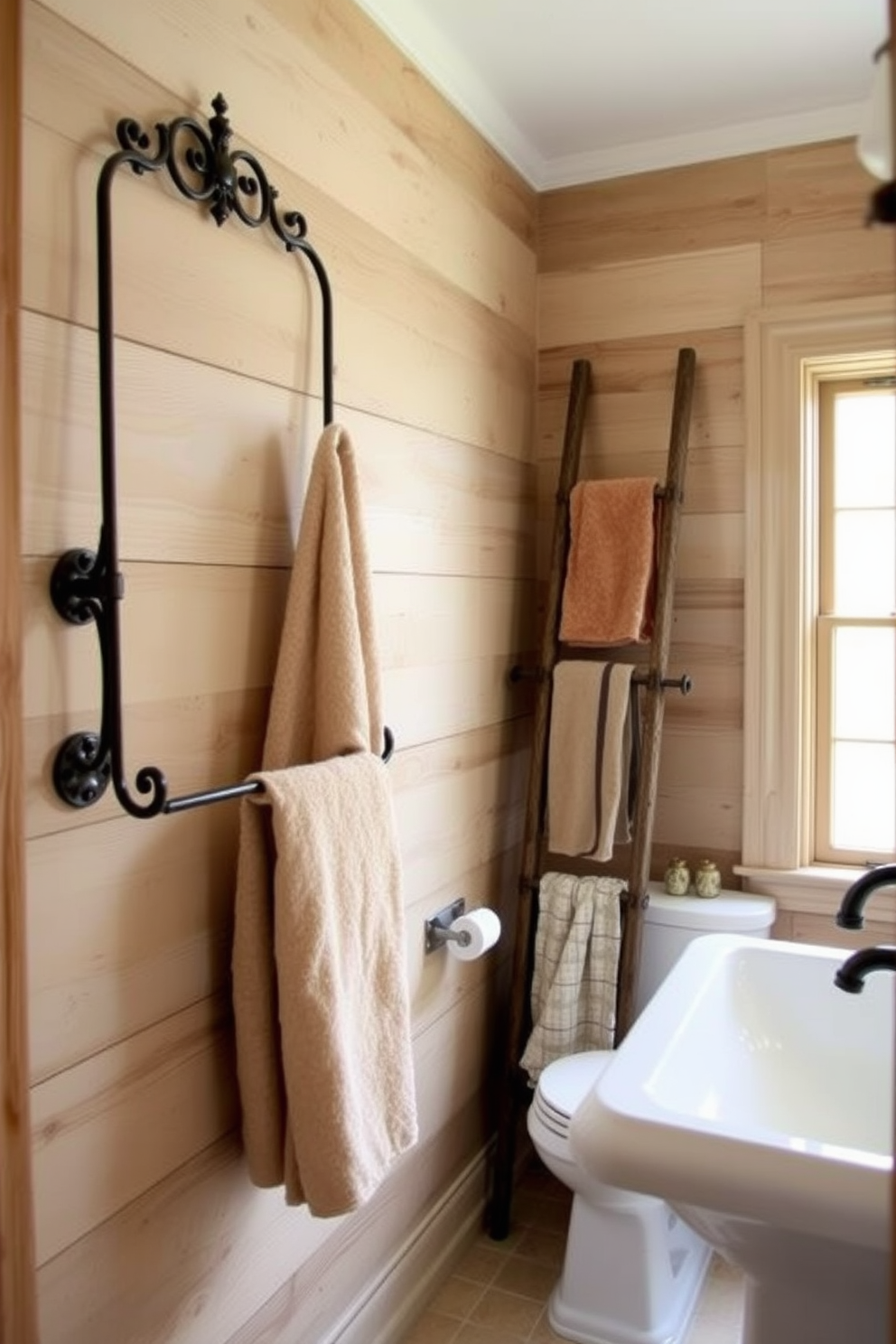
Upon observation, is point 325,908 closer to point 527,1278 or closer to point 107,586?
point 107,586

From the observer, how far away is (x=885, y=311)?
6.72 feet

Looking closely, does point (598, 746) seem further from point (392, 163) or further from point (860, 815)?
point (392, 163)

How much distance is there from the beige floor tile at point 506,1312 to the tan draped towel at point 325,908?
71 cm

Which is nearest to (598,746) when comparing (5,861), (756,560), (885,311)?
(756,560)

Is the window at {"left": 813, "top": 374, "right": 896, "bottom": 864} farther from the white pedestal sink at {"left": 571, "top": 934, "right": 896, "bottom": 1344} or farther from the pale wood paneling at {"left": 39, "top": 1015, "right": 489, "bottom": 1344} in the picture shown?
the pale wood paneling at {"left": 39, "top": 1015, "right": 489, "bottom": 1344}

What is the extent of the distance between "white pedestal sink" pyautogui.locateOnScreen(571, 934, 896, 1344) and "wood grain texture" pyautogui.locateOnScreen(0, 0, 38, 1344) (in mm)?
555

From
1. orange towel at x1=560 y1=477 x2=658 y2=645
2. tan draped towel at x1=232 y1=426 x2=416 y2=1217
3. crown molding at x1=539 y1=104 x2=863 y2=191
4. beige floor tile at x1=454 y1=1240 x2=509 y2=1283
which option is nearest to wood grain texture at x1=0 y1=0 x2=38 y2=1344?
tan draped towel at x1=232 y1=426 x2=416 y2=1217

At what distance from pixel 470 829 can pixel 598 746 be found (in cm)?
33

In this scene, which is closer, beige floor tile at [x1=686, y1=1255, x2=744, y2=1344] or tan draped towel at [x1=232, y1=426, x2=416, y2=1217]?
tan draped towel at [x1=232, y1=426, x2=416, y2=1217]

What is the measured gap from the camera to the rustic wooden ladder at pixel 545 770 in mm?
2100

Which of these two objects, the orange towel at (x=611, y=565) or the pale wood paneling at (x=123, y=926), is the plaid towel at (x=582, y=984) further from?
the pale wood paneling at (x=123, y=926)

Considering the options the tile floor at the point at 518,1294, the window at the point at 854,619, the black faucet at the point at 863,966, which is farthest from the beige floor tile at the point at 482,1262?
the black faucet at the point at 863,966

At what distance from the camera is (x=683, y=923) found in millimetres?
2121

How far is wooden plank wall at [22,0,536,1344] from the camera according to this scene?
1.05 meters
